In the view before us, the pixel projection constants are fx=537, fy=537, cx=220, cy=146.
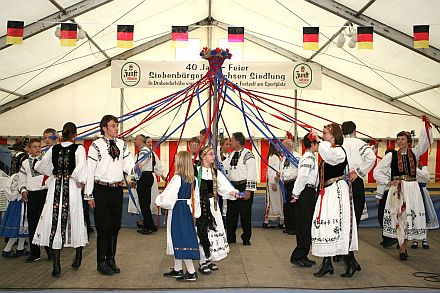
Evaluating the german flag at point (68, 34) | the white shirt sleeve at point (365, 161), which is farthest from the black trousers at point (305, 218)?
the german flag at point (68, 34)

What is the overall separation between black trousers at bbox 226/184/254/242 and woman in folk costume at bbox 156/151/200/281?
2.23 metres

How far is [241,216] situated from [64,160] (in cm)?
276

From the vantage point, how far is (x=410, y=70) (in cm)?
1073

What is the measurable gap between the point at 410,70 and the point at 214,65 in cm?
597

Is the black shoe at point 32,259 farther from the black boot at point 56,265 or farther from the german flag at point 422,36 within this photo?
the german flag at point 422,36

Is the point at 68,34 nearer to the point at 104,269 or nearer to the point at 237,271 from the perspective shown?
the point at 104,269

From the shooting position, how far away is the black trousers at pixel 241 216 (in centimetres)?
719

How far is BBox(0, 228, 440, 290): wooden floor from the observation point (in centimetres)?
486

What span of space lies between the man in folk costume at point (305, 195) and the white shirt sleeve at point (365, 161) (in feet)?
1.60

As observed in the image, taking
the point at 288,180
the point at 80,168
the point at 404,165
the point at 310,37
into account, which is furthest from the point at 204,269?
the point at 310,37

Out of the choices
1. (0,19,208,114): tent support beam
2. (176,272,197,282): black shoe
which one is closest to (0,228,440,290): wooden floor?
(176,272,197,282): black shoe

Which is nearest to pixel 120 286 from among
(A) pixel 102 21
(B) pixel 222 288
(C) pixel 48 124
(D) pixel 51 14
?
(B) pixel 222 288

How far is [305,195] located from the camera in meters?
5.65

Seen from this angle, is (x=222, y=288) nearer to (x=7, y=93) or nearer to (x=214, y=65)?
(x=214, y=65)
